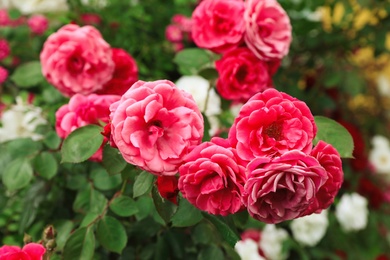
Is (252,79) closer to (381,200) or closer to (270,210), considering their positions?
(270,210)

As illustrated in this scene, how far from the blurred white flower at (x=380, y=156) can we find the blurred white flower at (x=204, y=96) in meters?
0.83

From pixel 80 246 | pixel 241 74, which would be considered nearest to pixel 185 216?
pixel 80 246

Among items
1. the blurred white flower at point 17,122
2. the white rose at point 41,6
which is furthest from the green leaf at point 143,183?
the white rose at point 41,6

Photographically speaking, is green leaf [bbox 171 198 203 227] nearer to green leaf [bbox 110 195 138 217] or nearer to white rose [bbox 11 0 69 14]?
green leaf [bbox 110 195 138 217]

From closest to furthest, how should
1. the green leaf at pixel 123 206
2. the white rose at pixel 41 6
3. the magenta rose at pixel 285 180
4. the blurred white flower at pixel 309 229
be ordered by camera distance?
1. the magenta rose at pixel 285 180
2. the green leaf at pixel 123 206
3. the blurred white flower at pixel 309 229
4. the white rose at pixel 41 6

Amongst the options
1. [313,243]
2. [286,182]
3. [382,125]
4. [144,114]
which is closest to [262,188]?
[286,182]

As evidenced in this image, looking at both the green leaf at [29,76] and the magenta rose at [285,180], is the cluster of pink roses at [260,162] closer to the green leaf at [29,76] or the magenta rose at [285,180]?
the magenta rose at [285,180]

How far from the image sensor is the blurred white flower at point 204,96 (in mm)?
1197

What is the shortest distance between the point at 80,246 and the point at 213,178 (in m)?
0.26

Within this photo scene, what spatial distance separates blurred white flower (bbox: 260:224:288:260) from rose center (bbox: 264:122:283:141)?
0.69m

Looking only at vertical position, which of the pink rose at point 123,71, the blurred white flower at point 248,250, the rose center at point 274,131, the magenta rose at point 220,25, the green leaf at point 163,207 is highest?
the rose center at point 274,131

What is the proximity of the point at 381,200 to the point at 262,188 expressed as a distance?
126cm

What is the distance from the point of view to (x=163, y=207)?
28.4 inches

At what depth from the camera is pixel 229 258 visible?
3.22ft
